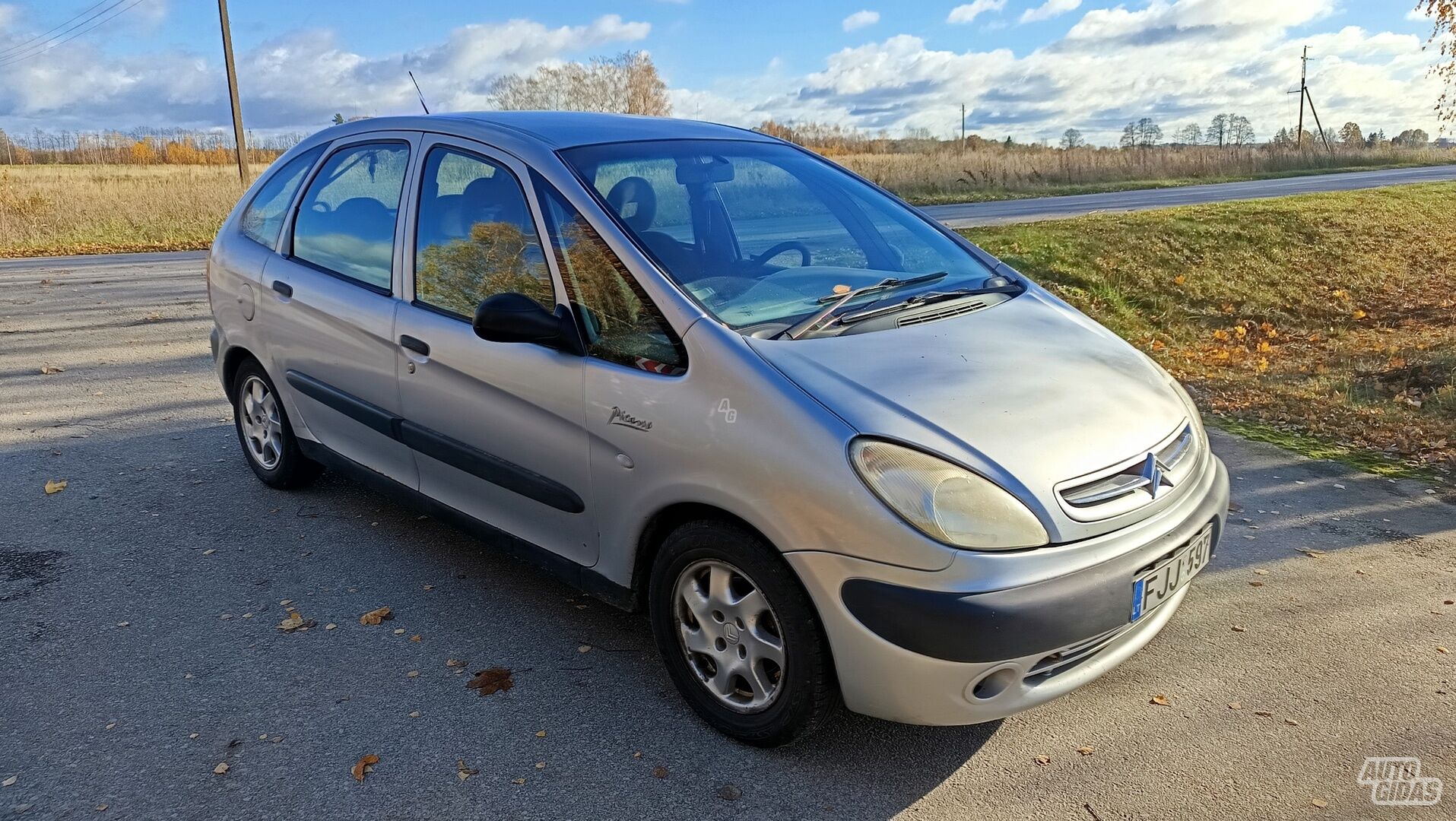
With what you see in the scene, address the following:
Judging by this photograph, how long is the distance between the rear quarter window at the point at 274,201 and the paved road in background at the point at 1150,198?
13364mm

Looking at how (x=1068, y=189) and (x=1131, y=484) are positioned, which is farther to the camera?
(x=1068, y=189)

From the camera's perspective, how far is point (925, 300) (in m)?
3.42

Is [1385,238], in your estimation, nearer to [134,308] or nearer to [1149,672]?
[1149,672]

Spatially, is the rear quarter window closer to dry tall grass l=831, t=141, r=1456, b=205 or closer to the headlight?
the headlight

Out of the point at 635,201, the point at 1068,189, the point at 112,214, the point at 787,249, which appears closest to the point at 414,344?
the point at 635,201

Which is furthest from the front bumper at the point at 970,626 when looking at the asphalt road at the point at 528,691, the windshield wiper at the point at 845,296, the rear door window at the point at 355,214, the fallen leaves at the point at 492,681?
the rear door window at the point at 355,214

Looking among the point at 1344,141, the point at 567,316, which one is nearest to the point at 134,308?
the point at 567,316

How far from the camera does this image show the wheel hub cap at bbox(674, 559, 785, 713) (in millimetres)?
2834

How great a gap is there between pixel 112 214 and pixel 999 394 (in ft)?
77.4

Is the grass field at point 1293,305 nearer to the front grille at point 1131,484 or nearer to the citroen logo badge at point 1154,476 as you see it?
the front grille at point 1131,484

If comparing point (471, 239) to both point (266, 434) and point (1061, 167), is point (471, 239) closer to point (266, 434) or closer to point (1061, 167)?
point (266, 434)

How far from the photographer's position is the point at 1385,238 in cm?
1382

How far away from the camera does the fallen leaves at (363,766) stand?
2838mm
